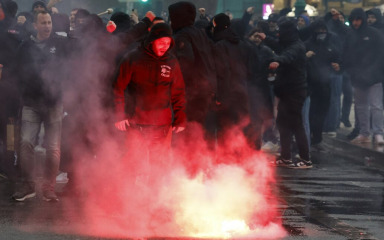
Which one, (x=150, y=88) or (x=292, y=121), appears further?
(x=292, y=121)

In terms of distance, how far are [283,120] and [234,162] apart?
2.11 m

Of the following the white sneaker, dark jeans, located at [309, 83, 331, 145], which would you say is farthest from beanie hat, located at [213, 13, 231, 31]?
dark jeans, located at [309, 83, 331, 145]

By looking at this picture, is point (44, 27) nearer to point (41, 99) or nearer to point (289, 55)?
point (41, 99)

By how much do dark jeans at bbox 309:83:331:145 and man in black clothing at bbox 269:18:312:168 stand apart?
1810 millimetres

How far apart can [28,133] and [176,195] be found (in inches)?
66.7

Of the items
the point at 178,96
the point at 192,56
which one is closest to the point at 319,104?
the point at 192,56

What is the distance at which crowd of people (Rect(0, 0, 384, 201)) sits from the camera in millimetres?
7816

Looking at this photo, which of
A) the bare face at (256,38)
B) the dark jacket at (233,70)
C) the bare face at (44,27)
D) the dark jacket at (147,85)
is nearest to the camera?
the dark jacket at (147,85)

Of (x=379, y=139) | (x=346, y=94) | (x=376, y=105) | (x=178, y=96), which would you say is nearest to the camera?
(x=178, y=96)

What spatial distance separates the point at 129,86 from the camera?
7.91 meters

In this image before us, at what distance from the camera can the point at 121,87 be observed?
25.7 ft

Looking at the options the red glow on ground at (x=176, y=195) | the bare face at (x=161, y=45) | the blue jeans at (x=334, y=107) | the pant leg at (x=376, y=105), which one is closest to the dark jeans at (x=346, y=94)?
the blue jeans at (x=334, y=107)

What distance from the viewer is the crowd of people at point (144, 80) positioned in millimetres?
7816

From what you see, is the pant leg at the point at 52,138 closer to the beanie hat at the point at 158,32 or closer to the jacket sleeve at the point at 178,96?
the jacket sleeve at the point at 178,96
